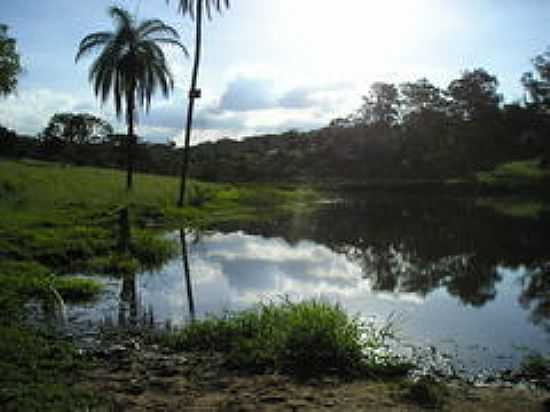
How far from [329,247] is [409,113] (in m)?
96.4

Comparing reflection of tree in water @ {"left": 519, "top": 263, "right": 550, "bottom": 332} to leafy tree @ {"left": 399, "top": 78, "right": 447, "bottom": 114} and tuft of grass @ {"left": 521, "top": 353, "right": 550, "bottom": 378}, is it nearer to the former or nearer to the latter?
tuft of grass @ {"left": 521, "top": 353, "right": 550, "bottom": 378}

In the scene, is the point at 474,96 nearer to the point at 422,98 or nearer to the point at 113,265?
the point at 422,98

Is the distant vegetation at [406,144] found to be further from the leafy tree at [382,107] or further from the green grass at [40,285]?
the green grass at [40,285]

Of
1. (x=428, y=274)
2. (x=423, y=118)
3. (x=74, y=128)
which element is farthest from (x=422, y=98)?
(x=428, y=274)

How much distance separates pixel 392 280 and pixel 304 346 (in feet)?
32.4

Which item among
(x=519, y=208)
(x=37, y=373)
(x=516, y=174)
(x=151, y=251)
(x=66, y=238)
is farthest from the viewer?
(x=516, y=174)

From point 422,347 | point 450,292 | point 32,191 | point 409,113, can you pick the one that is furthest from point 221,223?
point 409,113

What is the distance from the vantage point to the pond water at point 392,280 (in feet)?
43.1

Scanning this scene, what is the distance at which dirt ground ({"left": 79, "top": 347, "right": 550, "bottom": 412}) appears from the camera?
313 inches

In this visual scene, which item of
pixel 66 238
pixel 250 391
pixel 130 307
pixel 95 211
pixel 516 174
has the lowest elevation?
pixel 130 307

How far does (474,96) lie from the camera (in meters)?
111

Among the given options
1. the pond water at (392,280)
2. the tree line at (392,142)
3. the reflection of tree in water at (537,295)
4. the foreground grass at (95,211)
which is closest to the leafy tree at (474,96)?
the tree line at (392,142)

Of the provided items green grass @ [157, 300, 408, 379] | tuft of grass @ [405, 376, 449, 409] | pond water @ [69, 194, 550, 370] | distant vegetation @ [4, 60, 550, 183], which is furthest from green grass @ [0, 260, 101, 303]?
distant vegetation @ [4, 60, 550, 183]

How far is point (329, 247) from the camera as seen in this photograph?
27734 millimetres
